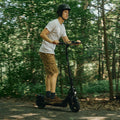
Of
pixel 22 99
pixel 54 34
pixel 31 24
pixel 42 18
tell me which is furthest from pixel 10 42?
pixel 54 34

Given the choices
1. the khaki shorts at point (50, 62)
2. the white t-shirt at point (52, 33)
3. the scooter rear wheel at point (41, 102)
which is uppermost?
Answer: the white t-shirt at point (52, 33)

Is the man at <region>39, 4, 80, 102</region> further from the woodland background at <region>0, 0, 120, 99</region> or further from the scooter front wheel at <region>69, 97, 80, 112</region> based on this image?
the woodland background at <region>0, 0, 120, 99</region>

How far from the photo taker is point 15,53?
22.7 ft

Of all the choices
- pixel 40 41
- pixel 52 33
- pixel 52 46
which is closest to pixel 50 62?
pixel 52 46

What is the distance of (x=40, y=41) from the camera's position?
668 centimetres

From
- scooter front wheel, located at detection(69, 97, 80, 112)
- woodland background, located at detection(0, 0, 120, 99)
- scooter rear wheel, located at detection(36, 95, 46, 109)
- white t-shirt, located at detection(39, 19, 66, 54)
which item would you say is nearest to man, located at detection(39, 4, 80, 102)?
white t-shirt, located at detection(39, 19, 66, 54)

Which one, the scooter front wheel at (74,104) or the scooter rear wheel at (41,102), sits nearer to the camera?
the scooter front wheel at (74,104)

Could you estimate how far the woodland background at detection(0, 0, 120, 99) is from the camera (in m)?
6.04

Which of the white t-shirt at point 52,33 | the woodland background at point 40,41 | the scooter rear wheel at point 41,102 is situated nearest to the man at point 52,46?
the white t-shirt at point 52,33

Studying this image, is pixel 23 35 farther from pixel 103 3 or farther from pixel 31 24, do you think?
pixel 103 3

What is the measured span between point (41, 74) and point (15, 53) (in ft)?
4.05

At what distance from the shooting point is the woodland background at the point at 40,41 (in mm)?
6039

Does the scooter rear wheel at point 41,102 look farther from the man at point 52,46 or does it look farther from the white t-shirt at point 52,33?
the white t-shirt at point 52,33

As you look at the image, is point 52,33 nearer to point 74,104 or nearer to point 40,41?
point 74,104
